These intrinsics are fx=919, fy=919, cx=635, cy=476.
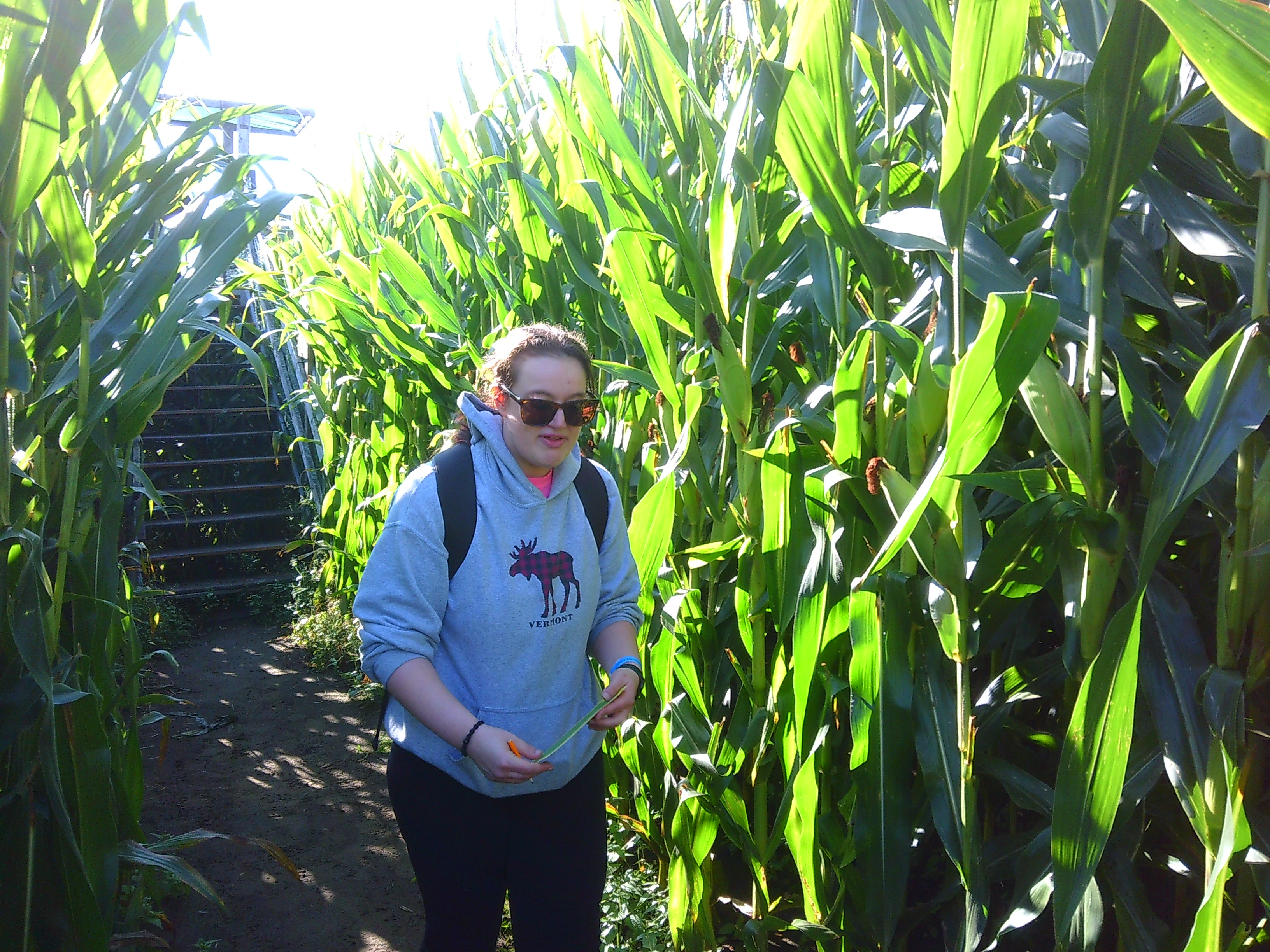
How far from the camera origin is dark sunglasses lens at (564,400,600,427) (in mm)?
1432

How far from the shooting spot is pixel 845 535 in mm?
1266

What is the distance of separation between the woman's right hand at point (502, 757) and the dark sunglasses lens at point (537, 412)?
453 mm

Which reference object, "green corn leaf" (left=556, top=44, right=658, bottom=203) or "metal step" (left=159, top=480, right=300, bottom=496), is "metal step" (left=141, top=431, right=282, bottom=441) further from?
"green corn leaf" (left=556, top=44, right=658, bottom=203)

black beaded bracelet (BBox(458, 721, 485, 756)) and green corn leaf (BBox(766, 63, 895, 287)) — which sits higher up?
green corn leaf (BBox(766, 63, 895, 287))

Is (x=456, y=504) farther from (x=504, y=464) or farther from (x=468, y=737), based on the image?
(x=468, y=737)

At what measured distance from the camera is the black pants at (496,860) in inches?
56.2

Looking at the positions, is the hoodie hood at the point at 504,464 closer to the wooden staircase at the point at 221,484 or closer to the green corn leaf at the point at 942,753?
the green corn leaf at the point at 942,753

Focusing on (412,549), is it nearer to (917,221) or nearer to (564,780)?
(564,780)

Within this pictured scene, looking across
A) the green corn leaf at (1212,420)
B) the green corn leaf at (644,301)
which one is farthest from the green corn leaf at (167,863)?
the green corn leaf at (1212,420)

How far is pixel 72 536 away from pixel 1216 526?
1.70 m

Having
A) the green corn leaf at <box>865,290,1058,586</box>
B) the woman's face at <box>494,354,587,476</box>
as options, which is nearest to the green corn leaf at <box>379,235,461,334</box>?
the woman's face at <box>494,354,587,476</box>

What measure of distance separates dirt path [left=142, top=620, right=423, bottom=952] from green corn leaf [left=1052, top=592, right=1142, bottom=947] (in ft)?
5.60

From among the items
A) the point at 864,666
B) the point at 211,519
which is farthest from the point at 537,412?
the point at 211,519

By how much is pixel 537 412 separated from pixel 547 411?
0.05 ft
